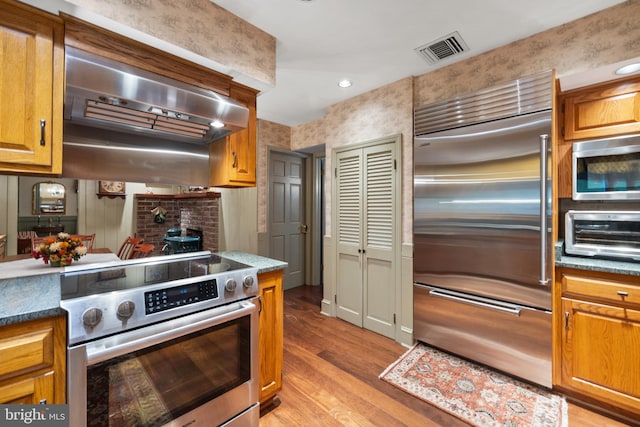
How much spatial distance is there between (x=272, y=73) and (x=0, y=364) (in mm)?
2057

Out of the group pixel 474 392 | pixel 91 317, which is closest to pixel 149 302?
pixel 91 317

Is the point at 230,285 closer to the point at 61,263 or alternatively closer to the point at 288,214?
the point at 61,263

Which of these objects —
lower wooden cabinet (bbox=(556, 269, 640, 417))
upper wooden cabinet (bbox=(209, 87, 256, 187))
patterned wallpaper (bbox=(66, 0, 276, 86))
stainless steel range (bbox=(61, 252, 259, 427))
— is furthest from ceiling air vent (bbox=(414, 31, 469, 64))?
stainless steel range (bbox=(61, 252, 259, 427))

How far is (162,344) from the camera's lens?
1230 mm

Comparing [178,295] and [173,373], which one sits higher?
[178,295]

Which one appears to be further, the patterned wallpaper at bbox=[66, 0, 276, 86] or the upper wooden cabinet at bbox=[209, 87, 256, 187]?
the upper wooden cabinet at bbox=[209, 87, 256, 187]

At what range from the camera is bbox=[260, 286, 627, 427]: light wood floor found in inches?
66.3

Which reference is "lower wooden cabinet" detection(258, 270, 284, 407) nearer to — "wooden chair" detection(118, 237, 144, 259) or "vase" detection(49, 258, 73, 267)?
"vase" detection(49, 258, 73, 267)

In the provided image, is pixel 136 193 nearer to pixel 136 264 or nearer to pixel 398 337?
pixel 136 264

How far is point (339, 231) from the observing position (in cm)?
322

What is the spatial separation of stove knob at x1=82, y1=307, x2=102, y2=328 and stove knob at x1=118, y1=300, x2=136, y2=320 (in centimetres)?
6

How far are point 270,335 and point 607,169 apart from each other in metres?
2.47

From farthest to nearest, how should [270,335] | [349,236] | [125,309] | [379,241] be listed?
[349,236] < [379,241] < [270,335] < [125,309]

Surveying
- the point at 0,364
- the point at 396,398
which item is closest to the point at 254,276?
the point at 0,364
